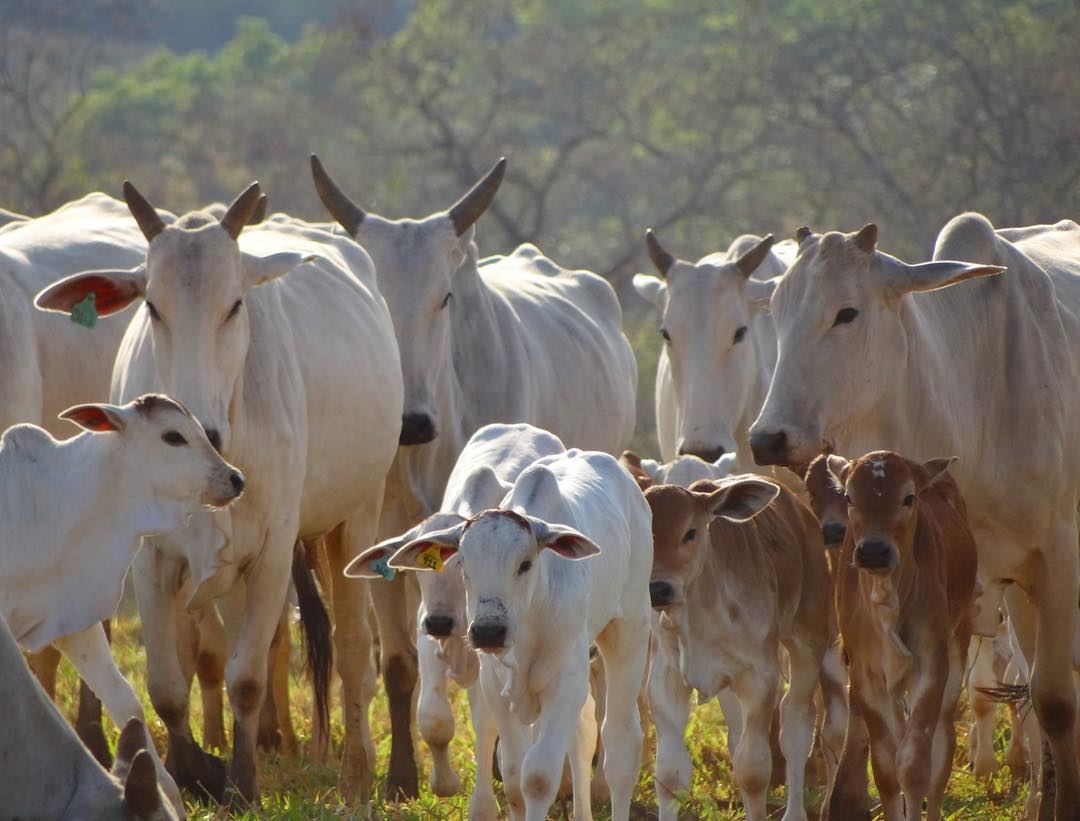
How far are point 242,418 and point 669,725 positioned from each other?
1.78 metres

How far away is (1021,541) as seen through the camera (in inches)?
269

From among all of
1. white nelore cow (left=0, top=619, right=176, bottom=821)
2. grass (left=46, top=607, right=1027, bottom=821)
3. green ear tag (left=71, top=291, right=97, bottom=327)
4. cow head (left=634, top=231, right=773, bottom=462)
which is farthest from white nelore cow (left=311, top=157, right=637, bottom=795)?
white nelore cow (left=0, top=619, right=176, bottom=821)

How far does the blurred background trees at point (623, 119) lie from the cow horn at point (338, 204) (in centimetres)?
1100

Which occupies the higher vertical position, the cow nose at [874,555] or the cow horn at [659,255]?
the cow nose at [874,555]

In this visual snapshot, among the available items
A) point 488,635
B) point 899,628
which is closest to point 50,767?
point 488,635

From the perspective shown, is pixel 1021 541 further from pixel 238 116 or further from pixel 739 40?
pixel 238 116

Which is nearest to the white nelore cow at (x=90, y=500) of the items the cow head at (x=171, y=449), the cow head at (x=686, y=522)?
the cow head at (x=171, y=449)

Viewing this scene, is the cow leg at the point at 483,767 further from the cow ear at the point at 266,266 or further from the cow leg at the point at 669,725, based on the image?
the cow ear at the point at 266,266

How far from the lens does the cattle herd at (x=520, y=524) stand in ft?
19.2

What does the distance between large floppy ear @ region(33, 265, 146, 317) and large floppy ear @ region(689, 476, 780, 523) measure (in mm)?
2023

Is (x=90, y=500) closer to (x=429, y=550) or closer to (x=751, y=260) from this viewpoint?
(x=429, y=550)

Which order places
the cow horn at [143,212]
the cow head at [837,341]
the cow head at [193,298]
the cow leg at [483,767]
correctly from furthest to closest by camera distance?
1. the cow horn at [143,212]
2. the cow head at [193,298]
3. the cow head at [837,341]
4. the cow leg at [483,767]

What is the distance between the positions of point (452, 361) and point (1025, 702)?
275cm

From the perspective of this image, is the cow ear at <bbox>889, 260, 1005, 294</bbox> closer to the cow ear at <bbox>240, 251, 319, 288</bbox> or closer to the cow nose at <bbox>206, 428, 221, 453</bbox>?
the cow ear at <bbox>240, 251, 319, 288</bbox>
